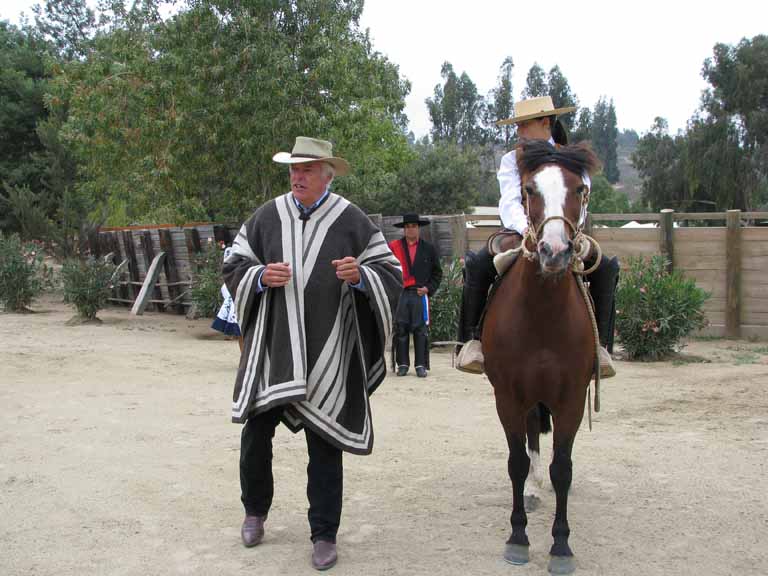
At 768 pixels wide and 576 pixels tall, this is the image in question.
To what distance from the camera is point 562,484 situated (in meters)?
4.48

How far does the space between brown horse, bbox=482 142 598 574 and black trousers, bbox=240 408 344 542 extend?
958mm

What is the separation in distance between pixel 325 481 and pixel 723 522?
237 centimetres

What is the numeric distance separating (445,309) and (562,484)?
8.47 m

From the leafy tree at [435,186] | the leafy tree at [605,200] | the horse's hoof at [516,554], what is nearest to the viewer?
the horse's hoof at [516,554]

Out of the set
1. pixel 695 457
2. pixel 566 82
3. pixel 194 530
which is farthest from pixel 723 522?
pixel 566 82

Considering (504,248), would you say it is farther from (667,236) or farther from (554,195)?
(667,236)

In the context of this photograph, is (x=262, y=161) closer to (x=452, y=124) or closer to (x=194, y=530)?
(x=194, y=530)

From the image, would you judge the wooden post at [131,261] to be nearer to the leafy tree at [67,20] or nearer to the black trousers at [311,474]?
the black trousers at [311,474]

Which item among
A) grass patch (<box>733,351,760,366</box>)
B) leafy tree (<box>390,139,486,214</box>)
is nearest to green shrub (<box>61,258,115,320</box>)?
grass patch (<box>733,351,760,366</box>)

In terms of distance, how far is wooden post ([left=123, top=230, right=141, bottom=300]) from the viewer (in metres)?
20.6

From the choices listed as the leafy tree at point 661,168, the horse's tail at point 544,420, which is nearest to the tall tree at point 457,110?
the leafy tree at point 661,168

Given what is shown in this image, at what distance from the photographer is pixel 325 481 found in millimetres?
4410

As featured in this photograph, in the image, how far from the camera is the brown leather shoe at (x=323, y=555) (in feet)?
14.0

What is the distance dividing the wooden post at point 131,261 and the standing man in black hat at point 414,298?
11604 mm
